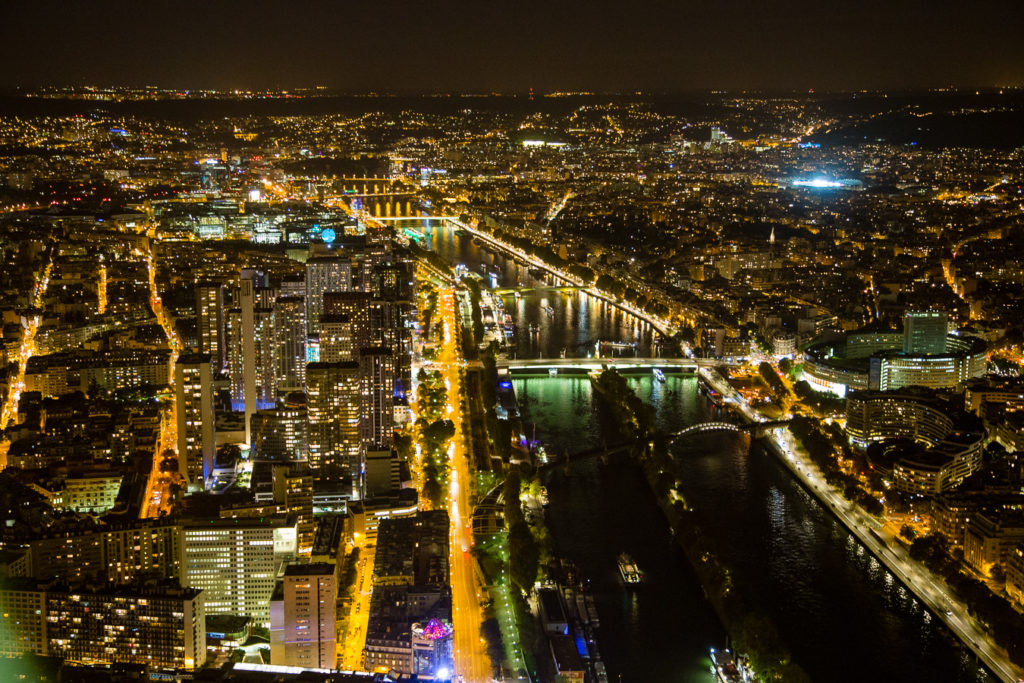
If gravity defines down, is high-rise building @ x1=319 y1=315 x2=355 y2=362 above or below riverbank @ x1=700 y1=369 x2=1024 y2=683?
above

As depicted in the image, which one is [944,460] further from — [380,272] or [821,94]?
[821,94]

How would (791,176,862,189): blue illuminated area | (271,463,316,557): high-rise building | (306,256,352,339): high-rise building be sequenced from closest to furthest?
1. (271,463,316,557): high-rise building
2. (306,256,352,339): high-rise building
3. (791,176,862,189): blue illuminated area

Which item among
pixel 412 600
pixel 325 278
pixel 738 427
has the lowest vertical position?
pixel 412 600

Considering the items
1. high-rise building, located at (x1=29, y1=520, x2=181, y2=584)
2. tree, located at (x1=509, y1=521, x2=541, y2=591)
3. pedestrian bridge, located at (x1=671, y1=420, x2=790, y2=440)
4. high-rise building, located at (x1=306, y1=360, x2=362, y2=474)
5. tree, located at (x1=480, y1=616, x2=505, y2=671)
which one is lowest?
tree, located at (x1=480, y1=616, x2=505, y2=671)

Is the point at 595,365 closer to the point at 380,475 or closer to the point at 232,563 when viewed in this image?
the point at 380,475

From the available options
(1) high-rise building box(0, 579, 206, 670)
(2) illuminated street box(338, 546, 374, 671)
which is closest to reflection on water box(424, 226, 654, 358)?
(2) illuminated street box(338, 546, 374, 671)

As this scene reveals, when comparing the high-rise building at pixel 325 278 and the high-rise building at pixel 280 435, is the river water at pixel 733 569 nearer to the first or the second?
the high-rise building at pixel 280 435

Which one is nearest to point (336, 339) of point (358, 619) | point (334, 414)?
point (334, 414)

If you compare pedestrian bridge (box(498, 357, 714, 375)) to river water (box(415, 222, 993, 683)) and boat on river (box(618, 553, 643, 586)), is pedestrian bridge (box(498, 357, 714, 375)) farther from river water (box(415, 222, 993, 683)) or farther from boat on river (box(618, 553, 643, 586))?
boat on river (box(618, 553, 643, 586))
